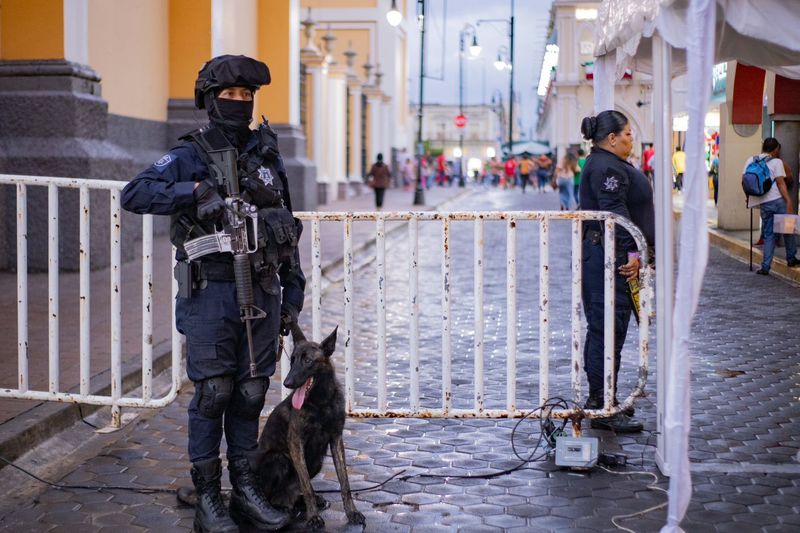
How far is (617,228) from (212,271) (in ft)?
9.00

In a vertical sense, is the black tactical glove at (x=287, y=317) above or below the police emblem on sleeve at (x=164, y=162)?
below

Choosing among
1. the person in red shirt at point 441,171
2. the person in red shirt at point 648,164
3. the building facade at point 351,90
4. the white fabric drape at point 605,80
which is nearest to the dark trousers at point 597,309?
the white fabric drape at point 605,80

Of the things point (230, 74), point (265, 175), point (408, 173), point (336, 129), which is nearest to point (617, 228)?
point (265, 175)

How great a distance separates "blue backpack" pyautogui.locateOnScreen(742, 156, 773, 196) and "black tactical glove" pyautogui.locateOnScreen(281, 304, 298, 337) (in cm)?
1129

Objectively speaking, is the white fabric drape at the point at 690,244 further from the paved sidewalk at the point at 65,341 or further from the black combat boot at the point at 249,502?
the paved sidewalk at the point at 65,341

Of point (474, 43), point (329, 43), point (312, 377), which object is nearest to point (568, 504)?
point (312, 377)

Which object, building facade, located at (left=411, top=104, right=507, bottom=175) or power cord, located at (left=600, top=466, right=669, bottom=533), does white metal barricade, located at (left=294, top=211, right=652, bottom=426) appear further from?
building facade, located at (left=411, top=104, right=507, bottom=175)

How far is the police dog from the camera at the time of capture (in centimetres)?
489

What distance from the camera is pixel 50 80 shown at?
43.6ft

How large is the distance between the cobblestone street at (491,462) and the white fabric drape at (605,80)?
203cm

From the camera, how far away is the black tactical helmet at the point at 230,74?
477 cm

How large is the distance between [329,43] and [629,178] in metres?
32.0

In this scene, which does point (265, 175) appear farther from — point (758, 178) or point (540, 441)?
point (758, 178)

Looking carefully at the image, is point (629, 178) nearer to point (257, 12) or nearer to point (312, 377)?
point (312, 377)
